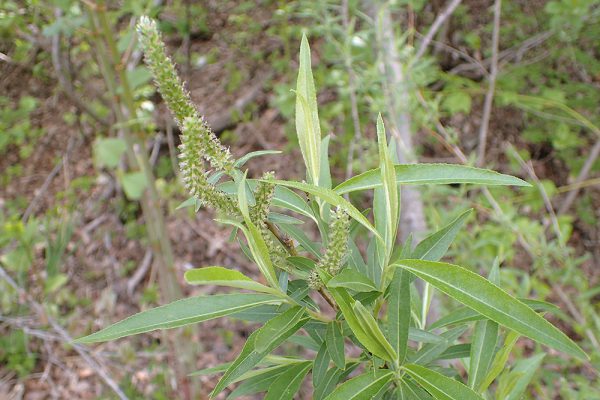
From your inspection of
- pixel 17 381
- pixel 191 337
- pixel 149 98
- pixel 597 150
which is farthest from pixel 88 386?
pixel 597 150

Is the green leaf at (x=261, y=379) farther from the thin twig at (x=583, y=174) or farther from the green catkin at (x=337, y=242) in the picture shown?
the thin twig at (x=583, y=174)

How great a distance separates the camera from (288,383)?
86 cm

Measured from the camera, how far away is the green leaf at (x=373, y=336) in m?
0.71

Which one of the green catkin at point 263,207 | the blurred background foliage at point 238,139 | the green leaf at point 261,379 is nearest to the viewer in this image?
the green catkin at point 263,207

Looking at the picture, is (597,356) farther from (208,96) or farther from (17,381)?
(208,96)

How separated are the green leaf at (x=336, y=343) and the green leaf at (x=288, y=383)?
0.35ft

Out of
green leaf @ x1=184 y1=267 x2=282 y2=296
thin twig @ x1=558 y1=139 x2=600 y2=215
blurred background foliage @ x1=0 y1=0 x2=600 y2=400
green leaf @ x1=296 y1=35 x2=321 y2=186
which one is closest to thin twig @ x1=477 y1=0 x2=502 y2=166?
blurred background foliage @ x1=0 y1=0 x2=600 y2=400

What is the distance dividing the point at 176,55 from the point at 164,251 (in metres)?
2.71

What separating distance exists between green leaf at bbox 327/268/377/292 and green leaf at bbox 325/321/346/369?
0.10 m

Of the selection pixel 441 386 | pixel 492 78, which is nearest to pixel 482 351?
pixel 441 386

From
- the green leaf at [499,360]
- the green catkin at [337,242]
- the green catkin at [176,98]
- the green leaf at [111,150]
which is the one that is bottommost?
the green leaf at [111,150]

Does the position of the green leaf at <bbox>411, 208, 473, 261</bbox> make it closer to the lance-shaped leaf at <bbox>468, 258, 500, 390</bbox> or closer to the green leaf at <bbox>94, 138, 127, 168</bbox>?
the lance-shaped leaf at <bbox>468, 258, 500, 390</bbox>

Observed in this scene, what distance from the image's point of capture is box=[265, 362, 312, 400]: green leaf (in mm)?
839

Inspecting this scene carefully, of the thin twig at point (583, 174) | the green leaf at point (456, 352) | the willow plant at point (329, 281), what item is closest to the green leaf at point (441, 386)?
the willow plant at point (329, 281)
